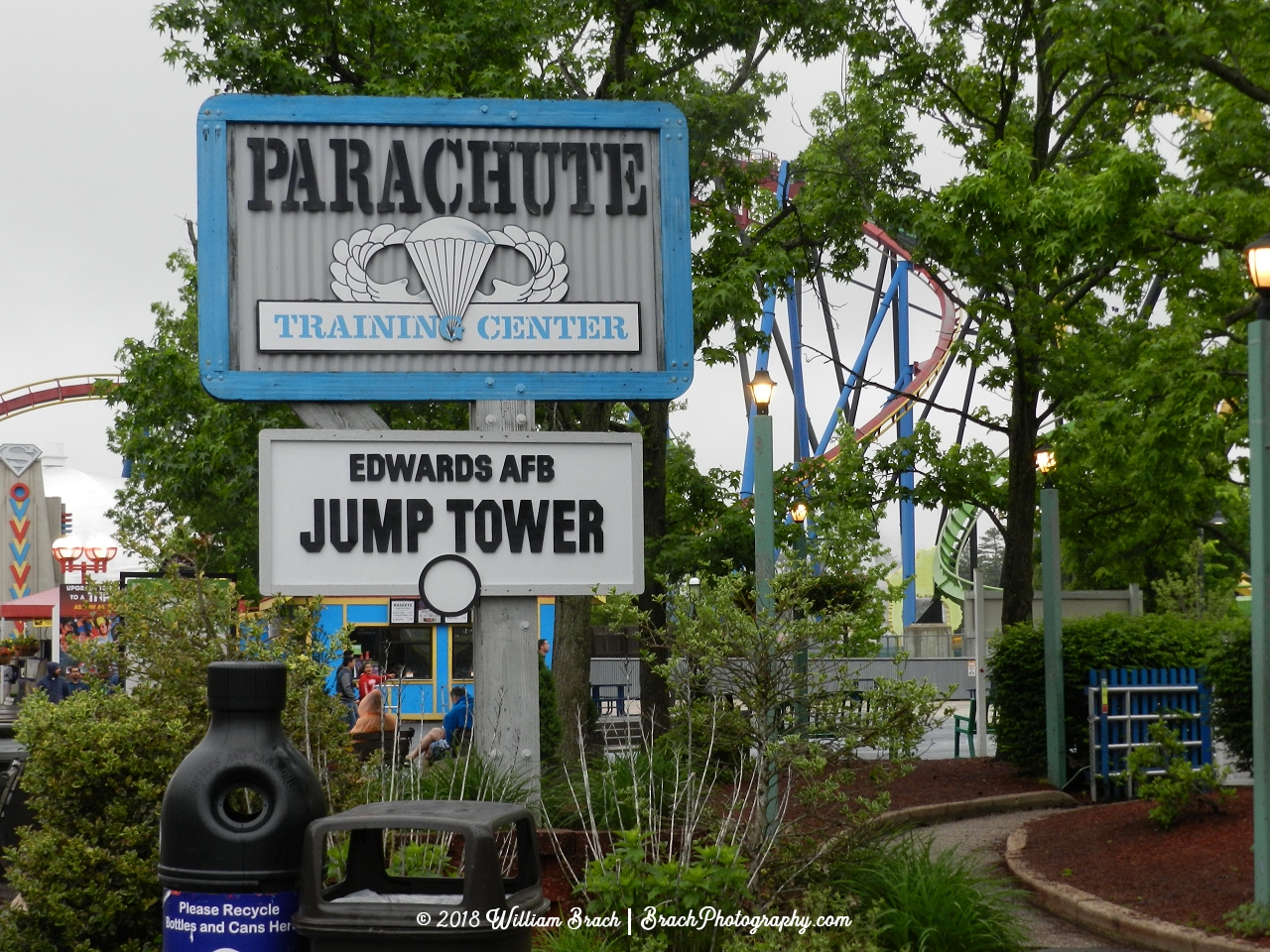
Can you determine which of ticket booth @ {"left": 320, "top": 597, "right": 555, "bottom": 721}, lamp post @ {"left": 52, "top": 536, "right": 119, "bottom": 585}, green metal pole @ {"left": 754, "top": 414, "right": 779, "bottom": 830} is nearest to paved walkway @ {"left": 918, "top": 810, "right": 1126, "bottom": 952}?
green metal pole @ {"left": 754, "top": 414, "right": 779, "bottom": 830}

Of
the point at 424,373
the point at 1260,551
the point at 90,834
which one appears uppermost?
the point at 424,373

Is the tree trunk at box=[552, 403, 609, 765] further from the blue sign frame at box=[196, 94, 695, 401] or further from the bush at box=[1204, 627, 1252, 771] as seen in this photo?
the blue sign frame at box=[196, 94, 695, 401]

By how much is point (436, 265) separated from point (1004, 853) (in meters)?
6.53

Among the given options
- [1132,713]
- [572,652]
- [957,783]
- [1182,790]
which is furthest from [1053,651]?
[572,652]

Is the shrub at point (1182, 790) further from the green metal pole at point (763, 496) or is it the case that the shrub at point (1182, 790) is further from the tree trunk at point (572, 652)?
the tree trunk at point (572, 652)

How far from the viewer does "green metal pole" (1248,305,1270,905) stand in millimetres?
8055

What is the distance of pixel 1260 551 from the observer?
8273 millimetres

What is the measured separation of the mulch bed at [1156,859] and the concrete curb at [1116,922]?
0.12 meters

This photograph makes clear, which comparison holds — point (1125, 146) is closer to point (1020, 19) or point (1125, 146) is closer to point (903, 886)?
point (1020, 19)

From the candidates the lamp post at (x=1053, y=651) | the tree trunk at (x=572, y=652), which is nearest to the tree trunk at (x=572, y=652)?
the tree trunk at (x=572, y=652)

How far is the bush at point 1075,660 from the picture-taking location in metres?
15.5

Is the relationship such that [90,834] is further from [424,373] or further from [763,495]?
[763,495]

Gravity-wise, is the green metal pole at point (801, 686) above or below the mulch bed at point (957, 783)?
above

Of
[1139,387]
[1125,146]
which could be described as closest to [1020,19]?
[1125,146]
